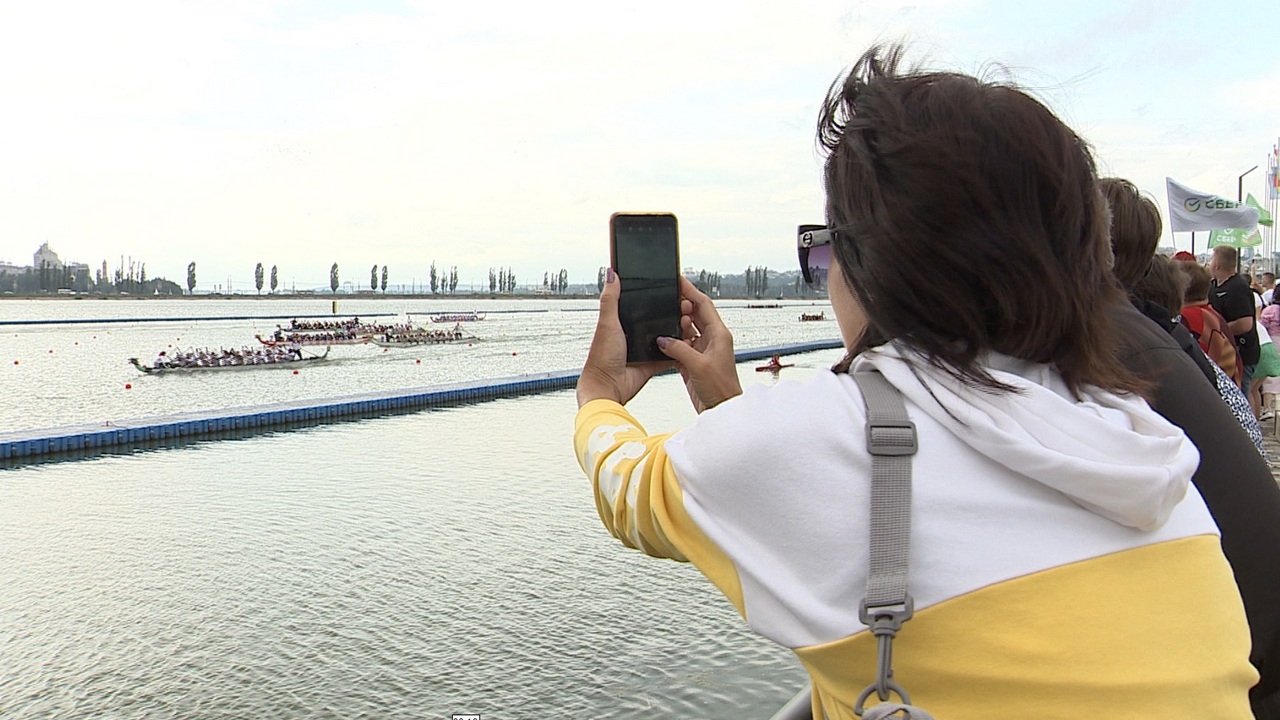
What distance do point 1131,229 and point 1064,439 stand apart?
167 centimetres

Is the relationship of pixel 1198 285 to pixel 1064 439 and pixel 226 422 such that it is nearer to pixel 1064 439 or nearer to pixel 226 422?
pixel 1064 439

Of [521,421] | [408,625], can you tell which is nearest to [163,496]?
[408,625]

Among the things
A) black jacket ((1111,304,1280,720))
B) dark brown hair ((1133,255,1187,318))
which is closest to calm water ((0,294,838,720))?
dark brown hair ((1133,255,1187,318))

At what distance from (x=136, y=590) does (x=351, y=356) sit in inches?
1251

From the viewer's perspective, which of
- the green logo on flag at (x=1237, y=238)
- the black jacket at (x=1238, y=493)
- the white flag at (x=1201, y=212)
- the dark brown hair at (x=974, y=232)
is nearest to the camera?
the dark brown hair at (x=974, y=232)

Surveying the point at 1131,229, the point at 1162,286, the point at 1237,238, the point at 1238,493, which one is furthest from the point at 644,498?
the point at 1237,238

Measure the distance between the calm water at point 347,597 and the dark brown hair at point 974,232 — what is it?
4.98 m

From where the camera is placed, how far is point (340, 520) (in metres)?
9.95

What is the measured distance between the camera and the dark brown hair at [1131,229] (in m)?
2.33

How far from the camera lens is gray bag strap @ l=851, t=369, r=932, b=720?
2.85 feet

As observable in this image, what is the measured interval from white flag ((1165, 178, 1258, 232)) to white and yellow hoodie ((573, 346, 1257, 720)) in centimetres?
865

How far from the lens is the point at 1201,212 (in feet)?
28.0

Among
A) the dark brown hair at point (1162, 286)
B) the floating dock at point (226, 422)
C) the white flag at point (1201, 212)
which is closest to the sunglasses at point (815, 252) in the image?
the dark brown hair at point (1162, 286)

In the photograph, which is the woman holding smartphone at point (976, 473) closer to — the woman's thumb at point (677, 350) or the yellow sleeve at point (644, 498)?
the yellow sleeve at point (644, 498)
